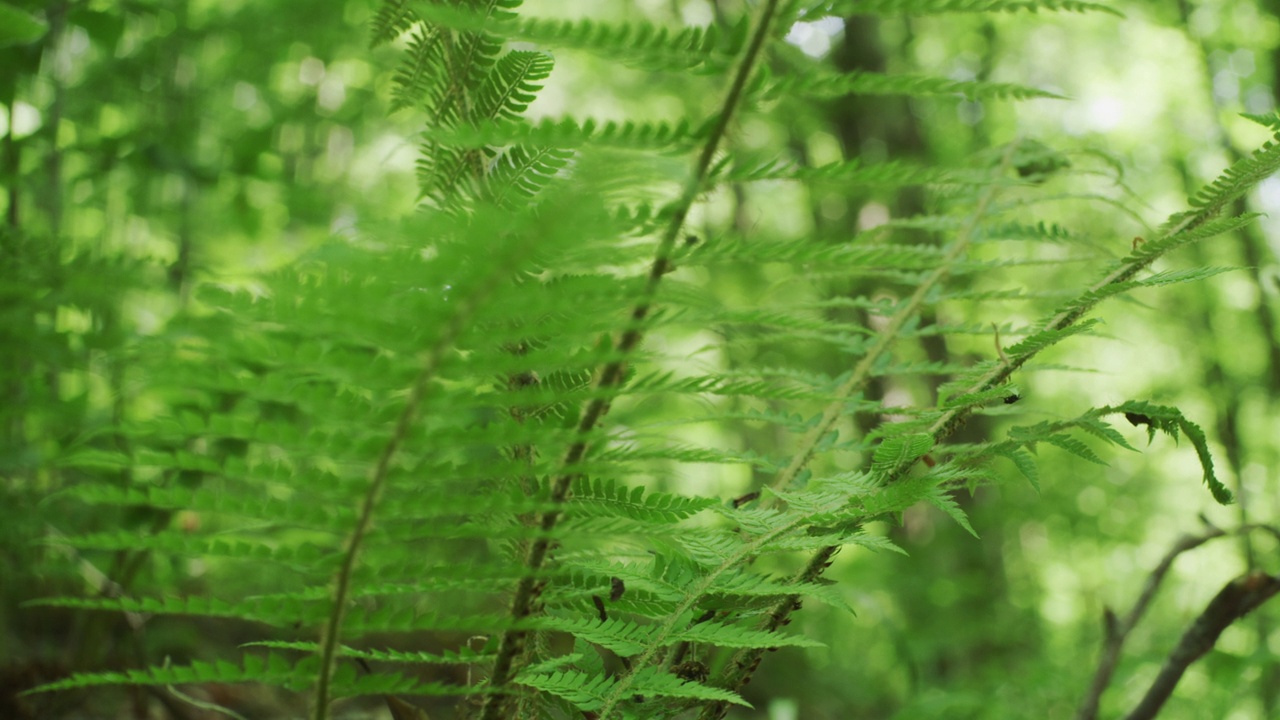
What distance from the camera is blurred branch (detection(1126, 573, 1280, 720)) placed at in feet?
3.19

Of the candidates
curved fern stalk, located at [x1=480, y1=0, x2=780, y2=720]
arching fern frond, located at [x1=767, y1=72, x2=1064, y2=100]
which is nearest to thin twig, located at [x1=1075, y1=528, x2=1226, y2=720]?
arching fern frond, located at [x1=767, y1=72, x2=1064, y2=100]

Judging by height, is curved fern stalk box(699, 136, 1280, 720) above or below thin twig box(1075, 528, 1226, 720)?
above

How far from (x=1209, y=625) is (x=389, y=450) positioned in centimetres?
108

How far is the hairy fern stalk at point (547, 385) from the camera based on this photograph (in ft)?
1.71

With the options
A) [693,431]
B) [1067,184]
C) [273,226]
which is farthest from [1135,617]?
[693,431]

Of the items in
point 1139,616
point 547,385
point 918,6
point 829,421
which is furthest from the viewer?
point 1139,616

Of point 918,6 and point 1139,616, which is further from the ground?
point 918,6

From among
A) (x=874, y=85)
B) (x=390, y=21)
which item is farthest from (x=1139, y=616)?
(x=390, y=21)

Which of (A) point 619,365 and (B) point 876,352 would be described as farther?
(B) point 876,352

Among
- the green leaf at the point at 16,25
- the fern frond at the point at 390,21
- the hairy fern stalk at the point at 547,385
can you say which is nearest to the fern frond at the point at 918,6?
the hairy fern stalk at the point at 547,385

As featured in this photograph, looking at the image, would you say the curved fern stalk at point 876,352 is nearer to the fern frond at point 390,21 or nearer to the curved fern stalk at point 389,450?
the curved fern stalk at point 389,450

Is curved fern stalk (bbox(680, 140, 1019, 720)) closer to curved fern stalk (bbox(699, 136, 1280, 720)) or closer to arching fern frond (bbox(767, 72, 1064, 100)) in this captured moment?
curved fern stalk (bbox(699, 136, 1280, 720))

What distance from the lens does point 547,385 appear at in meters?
0.77

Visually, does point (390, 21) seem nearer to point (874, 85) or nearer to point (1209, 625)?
point (874, 85)
